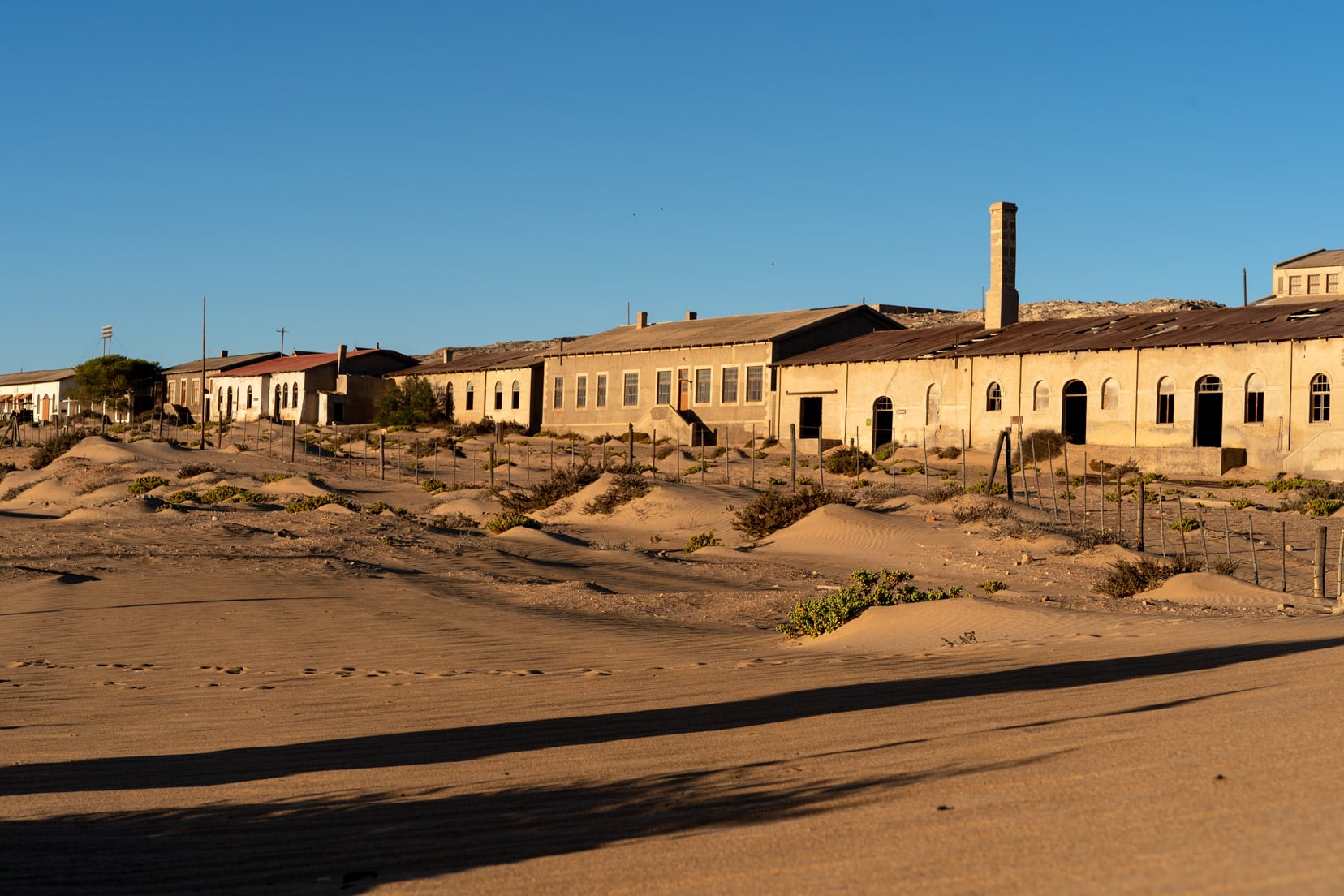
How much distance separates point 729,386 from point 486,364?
1507cm

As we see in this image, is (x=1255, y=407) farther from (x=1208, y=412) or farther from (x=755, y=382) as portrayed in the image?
(x=755, y=382)

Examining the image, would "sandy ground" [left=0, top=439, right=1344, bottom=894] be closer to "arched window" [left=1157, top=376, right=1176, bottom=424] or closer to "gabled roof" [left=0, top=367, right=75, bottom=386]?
"arched window" [left=1157, top=376, right=1176, bottom=424]

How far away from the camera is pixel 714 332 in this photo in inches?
2144

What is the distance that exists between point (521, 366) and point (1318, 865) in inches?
2195

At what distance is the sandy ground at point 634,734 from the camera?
17.3 ft

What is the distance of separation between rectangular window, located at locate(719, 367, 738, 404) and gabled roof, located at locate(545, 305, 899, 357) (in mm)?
1135

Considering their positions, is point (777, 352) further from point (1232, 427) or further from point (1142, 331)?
point (1232, 427)

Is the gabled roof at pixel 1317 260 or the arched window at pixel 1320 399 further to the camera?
the gabled roof at pixel 1317 260

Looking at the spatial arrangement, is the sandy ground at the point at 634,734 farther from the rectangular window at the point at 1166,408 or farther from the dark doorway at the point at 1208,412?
the rectangular window at the point at 1166,408

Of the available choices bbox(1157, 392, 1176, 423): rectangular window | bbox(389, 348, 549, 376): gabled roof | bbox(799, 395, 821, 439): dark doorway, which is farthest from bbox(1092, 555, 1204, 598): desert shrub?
bbox(389, 348, 549, 376): gabled roof

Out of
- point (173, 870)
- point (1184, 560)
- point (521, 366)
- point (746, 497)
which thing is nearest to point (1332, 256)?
point (521, 366)

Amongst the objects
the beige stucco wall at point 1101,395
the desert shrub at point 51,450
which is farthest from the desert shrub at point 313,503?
the beige stucco wall at point 1101,395

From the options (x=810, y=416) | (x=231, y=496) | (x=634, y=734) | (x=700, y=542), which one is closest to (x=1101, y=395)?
(x=810, y=416)

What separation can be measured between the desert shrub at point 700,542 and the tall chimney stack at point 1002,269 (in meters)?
26.9
